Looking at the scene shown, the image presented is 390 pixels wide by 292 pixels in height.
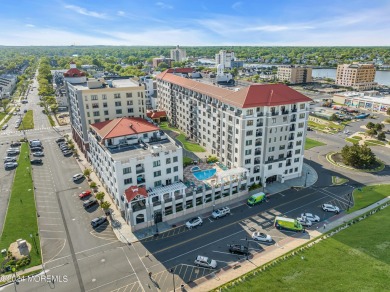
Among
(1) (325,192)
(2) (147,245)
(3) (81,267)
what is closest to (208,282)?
(2) (147,245)

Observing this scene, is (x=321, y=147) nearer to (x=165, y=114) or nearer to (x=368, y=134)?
(x=368, y=134)

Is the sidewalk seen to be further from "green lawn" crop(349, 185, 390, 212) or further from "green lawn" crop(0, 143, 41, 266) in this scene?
"green lawn" crop(0, 143, 41, 266)

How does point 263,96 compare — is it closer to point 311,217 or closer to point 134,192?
point 311,217

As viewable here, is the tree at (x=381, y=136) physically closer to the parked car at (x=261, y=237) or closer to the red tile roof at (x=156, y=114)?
the parked car at (x=261, y=237)

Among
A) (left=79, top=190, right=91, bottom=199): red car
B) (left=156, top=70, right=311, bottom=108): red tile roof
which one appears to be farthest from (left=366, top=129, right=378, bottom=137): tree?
(left=79, top=190, right=91, bottom=199): red car

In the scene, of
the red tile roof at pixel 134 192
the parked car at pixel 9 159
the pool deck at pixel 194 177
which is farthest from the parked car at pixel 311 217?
the parked car at pixel 9 159

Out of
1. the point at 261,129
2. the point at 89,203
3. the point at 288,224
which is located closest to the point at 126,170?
the point at 89,203
